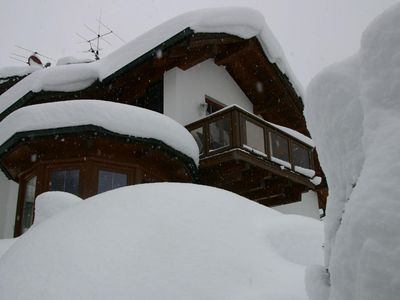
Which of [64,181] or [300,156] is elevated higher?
[300,156]

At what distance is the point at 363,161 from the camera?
1.76 m

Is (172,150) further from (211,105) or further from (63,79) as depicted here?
(63,79)

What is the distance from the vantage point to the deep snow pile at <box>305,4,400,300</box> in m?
1.40

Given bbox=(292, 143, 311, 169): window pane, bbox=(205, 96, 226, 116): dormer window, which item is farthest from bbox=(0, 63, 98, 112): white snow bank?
bbox=(292, 143, 311, 169): window pane

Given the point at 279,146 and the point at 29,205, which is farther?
the point at 279,146

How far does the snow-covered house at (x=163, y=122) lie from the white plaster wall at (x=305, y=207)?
105 mm

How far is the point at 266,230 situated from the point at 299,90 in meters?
10.6

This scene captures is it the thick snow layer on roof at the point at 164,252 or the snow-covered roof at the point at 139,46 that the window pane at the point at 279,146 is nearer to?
the snow-covered roof at the point at 139,46

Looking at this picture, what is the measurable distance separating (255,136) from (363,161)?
28.7ft

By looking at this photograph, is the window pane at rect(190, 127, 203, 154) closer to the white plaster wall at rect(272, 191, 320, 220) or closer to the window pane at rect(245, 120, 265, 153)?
the window pane at rect(245, 120, 265, 153)

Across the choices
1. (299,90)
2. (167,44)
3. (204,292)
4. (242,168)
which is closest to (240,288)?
(204,292)

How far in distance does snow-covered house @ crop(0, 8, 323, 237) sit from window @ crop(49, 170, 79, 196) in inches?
0.8

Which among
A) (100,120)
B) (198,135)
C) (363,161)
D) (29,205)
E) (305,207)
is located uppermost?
(198,135)

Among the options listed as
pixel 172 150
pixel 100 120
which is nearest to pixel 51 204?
pixel 100 120
